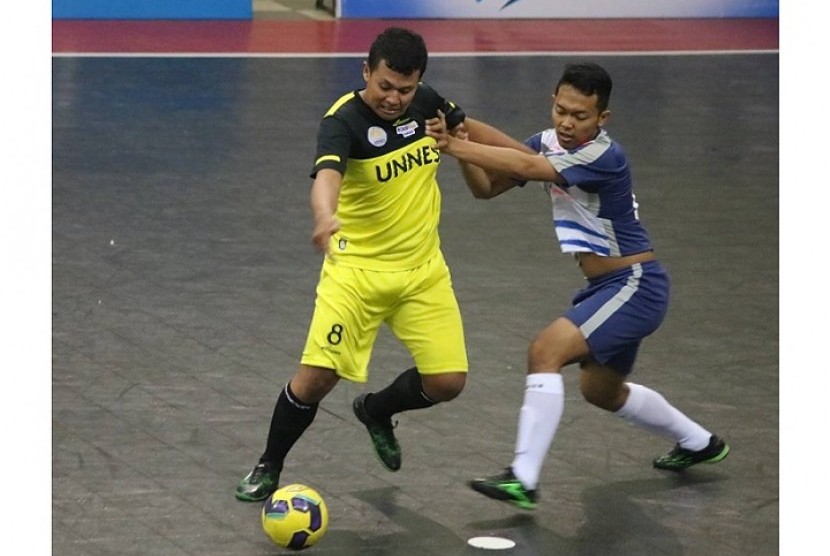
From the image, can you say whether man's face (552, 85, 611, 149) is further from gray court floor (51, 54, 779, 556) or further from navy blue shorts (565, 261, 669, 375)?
gray court floor (51, 54, 779, 556)

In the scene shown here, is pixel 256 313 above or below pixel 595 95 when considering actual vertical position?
below

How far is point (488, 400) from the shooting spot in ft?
21.7

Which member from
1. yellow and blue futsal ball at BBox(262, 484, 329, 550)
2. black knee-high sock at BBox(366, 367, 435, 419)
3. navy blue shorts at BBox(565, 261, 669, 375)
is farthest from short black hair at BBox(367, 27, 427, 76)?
yellow and blue futsal ball at BBox(262, 484, 329, 550)

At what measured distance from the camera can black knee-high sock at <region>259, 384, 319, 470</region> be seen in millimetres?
5461

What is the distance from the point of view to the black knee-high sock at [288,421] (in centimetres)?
546

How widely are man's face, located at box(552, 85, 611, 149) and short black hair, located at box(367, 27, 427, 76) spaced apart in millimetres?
568

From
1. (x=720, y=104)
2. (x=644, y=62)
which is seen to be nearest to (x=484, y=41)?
(x=644, y=62)

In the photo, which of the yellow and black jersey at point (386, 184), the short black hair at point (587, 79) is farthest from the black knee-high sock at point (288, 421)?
the short black hair at point (587, 79)

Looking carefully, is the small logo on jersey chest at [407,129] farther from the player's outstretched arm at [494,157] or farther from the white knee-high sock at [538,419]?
the white knee-high sock at [538,419]

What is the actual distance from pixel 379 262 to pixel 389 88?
2.22 feet

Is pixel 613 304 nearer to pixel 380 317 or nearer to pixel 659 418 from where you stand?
pixel 659 418

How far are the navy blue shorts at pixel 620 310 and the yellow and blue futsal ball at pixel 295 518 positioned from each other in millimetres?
1177

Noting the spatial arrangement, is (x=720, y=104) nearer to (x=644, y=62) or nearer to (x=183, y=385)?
(x=644, y=62)

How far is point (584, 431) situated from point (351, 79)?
300 inches
